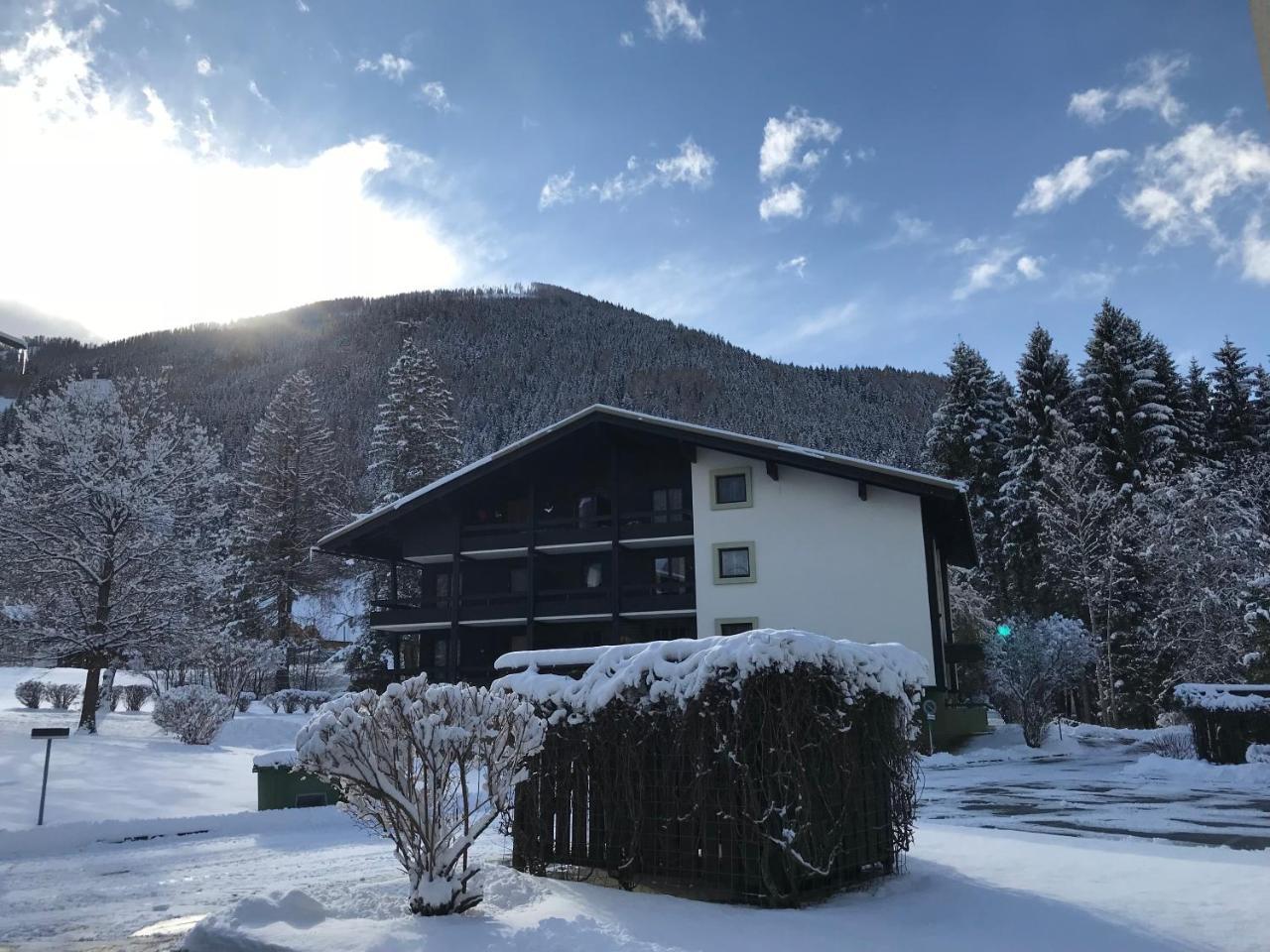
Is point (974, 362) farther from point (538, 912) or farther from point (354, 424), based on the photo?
point (354, 424)

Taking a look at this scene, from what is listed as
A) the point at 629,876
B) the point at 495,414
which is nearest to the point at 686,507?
the point at 629,876

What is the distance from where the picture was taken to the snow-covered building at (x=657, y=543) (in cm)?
2823

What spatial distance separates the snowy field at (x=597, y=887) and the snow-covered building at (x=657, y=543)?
12.0m

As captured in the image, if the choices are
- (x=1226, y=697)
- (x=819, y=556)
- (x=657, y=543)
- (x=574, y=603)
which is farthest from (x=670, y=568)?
(x=1226, y=697)

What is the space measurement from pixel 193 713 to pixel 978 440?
41661 mm

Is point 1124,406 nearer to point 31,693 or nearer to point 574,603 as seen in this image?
point 574,603

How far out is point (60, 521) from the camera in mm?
26562

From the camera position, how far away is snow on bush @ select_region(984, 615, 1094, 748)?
1328 inches

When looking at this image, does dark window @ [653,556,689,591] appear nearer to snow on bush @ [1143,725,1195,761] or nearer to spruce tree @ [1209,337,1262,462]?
snow on bush @ [1143,725,1195,761]

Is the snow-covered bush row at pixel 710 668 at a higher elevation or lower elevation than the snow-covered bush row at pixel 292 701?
higher

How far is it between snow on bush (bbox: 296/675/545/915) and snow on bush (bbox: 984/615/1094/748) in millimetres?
28307

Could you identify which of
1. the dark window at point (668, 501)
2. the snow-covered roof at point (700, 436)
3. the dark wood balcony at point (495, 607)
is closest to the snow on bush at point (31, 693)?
the snow-covered roof at point (700, 436)

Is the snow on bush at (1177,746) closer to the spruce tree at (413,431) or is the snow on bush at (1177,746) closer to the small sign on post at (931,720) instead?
the small sign on post at (931,720)

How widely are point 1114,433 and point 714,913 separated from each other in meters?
45.1
